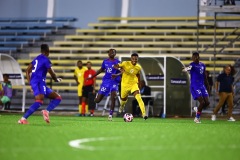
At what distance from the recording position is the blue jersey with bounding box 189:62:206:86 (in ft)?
66.4

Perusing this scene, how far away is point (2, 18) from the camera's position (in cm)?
3669

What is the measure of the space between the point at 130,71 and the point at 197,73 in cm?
216

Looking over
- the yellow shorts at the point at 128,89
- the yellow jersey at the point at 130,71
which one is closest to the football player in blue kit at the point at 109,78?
the yellow shorts at the point at 128,89

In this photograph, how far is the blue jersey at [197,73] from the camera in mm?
20234

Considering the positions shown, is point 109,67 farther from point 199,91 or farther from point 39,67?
point 39,67

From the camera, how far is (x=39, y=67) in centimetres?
1619

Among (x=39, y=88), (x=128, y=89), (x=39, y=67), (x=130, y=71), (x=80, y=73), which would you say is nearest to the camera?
(x=39, y=67)

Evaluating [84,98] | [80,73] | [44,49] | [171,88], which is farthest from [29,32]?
[44,49]

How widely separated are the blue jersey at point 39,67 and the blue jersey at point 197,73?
575cm

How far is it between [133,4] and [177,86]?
8170 millimetres

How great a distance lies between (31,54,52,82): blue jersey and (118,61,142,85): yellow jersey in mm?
4406

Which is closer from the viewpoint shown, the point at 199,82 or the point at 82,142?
the point at 82,142

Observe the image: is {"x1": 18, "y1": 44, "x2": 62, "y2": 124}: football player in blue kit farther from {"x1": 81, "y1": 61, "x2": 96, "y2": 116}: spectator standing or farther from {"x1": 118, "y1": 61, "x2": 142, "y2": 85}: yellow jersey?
{"x1": 81, "y1": 61, "x2": 96, "y2": 116}: spectator standing

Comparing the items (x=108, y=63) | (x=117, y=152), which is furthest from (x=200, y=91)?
(x=117, y=152)
